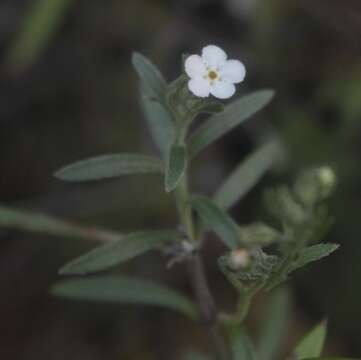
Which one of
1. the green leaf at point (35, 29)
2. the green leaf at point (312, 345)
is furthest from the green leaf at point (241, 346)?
the green leaf at point (35, 29)

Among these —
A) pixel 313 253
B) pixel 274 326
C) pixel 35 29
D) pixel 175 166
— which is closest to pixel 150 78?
pixel 175 166

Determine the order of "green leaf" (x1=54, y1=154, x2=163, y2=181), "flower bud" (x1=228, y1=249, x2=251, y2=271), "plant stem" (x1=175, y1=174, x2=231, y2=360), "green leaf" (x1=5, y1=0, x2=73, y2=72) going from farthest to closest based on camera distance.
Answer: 1. "green leaf" (x1=5, y1=0, x2=73, y2=72)
2. "plant stem" (x1=175, y1=174, x2=231, y2=360)
3. "green leaf" (x1=54, y1=154, x2=163, y2=181)
4. "flower bud" (x1=228, y1=249, x2=251, y2=271)

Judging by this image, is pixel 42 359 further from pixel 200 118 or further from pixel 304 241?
pixel 304 241

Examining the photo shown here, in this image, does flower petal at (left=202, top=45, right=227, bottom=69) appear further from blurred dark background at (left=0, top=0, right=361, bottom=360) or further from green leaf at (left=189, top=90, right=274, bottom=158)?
blurred dark background at (left=0, top=0, right=361, bottom=360)

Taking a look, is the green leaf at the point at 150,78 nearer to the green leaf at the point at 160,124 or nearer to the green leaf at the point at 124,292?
the green leaf at the point at 160,124

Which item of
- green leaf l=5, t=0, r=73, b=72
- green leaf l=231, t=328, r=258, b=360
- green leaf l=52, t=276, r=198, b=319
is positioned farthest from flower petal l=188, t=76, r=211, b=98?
green leaf l=5, t=0, r=73, b=72

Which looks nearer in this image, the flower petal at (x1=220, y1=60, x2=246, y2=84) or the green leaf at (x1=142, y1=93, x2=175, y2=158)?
the flower petal at (x1=220, y1=60, x2=246, y2=84)

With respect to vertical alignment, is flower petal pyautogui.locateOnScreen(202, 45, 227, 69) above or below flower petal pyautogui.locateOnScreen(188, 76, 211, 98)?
above
